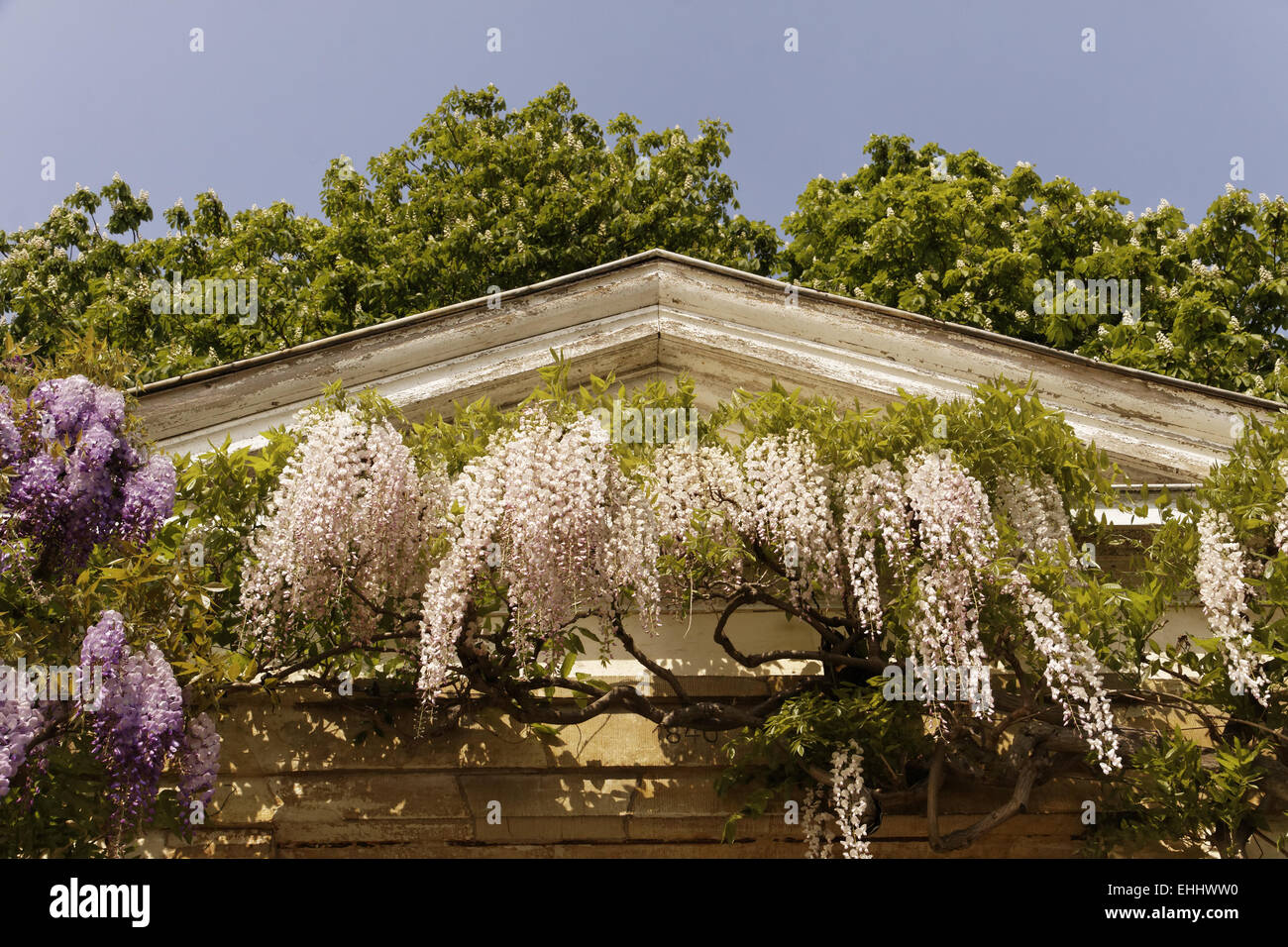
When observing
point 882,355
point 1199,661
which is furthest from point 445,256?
point 1199,661

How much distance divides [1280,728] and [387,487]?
567cm

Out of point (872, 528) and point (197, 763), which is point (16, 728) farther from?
point (872, 528)

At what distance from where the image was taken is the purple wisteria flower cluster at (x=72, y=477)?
661 cm

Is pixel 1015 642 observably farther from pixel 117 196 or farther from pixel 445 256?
pixel 117 196

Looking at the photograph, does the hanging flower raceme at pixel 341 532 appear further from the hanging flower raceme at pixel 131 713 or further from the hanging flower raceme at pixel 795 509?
the hanging flower raceme at pixel 795 509

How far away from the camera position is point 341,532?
709 cm

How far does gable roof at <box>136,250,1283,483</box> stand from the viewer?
867 cm

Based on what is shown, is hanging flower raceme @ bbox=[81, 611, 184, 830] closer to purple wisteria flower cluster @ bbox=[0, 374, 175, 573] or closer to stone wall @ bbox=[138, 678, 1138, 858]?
purple wisteria flower cluster @ bbox=[0, 374, 175, 573]

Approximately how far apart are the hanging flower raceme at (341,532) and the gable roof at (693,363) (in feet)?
4.85

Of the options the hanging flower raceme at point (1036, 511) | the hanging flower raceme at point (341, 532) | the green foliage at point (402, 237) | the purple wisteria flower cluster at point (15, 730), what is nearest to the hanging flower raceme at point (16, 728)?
the purple wisteria flower cluster at point (15, 730)

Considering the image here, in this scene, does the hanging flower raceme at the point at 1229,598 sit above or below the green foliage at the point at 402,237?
below

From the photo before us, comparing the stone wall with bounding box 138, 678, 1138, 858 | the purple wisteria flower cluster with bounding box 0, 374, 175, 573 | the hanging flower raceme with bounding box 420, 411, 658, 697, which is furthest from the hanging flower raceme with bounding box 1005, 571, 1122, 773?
the purple wisteria flower cluster with bounding box 0, 374, 175, 573

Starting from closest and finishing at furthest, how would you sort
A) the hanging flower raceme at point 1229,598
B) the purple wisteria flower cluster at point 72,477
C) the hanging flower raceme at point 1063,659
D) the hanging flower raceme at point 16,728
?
the hanging flower raceme at point 16,728 < the hanging flower raceme at point 1063,659 < the purple wisteria flower cluster at point 72,477 < the hanging flower raceme at point 1229,598
